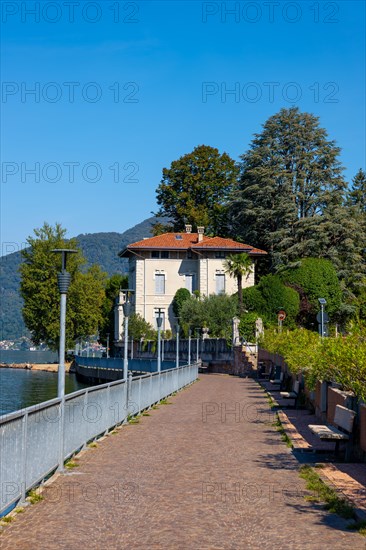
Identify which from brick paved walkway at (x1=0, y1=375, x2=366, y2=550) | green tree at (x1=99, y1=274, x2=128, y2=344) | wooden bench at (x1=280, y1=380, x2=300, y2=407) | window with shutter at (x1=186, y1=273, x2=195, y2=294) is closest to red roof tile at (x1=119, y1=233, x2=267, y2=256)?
window with shutter at (x1=186, y1=273, x2=195, y2=294)

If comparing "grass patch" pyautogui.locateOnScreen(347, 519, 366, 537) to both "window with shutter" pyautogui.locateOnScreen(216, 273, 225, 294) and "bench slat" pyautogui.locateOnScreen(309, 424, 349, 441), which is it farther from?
"window with shutter" pyautogui.locateOnScreen(216, 273, 225, 294)

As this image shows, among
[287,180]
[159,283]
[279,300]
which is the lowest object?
[279,300]

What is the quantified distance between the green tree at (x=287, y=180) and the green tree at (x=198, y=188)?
815cm

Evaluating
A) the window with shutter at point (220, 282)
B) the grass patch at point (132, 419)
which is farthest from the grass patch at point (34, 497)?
the window with shutter at point (220, 282)

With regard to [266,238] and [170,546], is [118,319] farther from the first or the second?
[170,546]

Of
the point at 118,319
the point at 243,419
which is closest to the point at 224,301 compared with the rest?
the point at 118,319

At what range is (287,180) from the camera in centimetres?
7469

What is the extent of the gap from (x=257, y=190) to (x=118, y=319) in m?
20.8

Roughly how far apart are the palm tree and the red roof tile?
2.54 m

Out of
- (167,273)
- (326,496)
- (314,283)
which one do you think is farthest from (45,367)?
(326,496)

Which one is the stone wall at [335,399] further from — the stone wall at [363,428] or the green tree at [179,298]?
the green tree at [179,298]

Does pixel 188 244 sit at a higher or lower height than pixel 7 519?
higher

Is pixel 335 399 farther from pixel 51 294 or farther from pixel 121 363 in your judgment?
pixel 51 294

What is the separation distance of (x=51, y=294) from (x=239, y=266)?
21.7m
